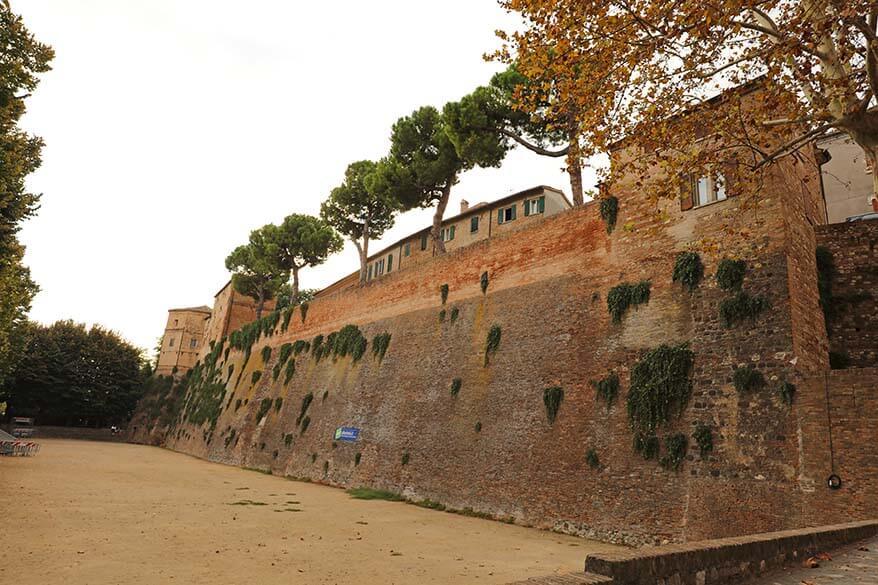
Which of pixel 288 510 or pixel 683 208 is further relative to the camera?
pixel 288 510

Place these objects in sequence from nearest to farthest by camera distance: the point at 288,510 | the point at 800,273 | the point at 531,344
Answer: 1. the point at 800,273
2. the point at 288,510
3. the point at 531,344

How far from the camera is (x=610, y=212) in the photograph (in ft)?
50.9

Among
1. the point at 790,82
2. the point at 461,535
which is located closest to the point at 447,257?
the point at 461,535

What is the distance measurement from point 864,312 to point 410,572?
476 inches

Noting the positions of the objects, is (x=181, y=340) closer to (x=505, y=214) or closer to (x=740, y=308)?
(x=505, y=214)

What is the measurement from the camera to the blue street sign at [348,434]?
22.2 m

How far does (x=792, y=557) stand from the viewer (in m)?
6.07

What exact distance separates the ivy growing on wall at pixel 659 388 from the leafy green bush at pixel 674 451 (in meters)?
0.48

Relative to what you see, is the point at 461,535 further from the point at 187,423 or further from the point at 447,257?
the point at 187,423

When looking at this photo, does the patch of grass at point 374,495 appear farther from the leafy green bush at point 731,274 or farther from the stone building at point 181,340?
the stone building at point 181,340

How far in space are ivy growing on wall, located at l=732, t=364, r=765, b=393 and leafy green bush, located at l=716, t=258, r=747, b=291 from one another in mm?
1974

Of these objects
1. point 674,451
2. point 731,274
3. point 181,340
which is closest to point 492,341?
point 674,451

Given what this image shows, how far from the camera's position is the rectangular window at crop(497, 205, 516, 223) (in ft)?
104

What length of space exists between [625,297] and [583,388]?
2.83 metres
